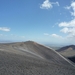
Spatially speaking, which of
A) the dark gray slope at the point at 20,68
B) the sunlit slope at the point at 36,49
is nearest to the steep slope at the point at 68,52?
the sunlit slope at the point at 36,49

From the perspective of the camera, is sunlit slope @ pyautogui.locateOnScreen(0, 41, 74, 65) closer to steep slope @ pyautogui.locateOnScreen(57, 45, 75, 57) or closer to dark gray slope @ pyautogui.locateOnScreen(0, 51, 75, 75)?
dark gray slope @ pyautogui.locateOnScreen(0, 51, 75, 75)

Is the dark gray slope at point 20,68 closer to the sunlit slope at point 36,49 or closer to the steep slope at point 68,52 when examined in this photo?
the sunlit slope at point 36,49

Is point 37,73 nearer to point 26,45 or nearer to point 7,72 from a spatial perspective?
point 7,72

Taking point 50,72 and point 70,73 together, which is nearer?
point 50,72

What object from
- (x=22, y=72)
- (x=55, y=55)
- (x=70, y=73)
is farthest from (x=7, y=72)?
(x=55, y=55)

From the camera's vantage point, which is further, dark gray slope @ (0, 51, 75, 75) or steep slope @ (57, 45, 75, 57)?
steep slope @ (57, 45, 75, 57)

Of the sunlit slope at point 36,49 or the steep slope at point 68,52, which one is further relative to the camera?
the steep slope at point 68,52

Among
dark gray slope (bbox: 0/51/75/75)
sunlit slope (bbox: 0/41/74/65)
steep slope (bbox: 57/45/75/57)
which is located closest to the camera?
dark gray slope (bbox: 0/51/75/75)

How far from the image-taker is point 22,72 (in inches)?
721

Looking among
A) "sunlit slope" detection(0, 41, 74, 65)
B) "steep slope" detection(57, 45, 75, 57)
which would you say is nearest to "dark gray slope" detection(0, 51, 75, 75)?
"sunlit slope" detection(0, 41, 74, 65)

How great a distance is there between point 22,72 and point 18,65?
233 centimetres

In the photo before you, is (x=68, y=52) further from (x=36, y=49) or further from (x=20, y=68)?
(x=20, y=68)

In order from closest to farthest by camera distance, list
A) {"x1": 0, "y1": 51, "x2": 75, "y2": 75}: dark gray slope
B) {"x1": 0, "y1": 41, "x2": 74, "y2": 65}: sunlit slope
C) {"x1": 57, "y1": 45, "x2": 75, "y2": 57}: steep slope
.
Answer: {"x1": 0, "y1": 51, "x2": 75, "y2": 75}: dark gray slope
{"x1": 0, "y1": 41, "x2": 74, "y2": 65}: sunlit slope
{"x1": 57, "y1": 45, "x2": 75, "y2": 57}: steep slope

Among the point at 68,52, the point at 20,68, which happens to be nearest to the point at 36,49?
the point at 20,68
